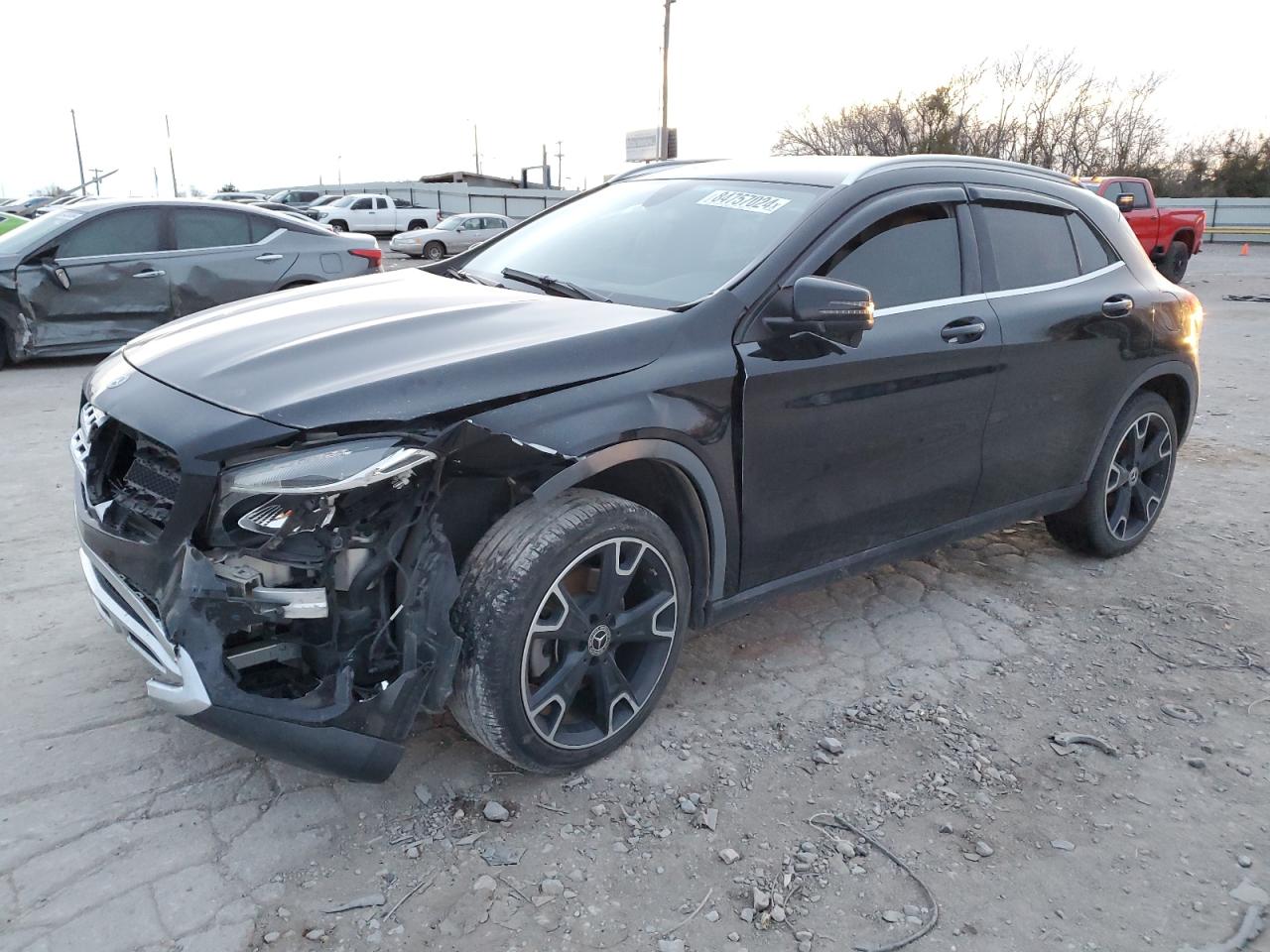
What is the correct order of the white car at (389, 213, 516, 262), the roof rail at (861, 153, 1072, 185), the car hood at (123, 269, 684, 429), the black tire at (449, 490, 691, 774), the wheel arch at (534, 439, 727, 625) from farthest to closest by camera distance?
the white car at (389, 213, 516, 262) → the roof rail at (861, 153, 1072, 185) → the wheel arch at (534, 439, 727, 625) → the black tire at (449, 490, 691, 774) → the car hood at (123, 269, 684, 429)

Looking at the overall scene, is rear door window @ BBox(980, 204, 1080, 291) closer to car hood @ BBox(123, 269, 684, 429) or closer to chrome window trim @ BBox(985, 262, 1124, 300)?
chrome window trim @ BBox(985, 262, 1124, 300)

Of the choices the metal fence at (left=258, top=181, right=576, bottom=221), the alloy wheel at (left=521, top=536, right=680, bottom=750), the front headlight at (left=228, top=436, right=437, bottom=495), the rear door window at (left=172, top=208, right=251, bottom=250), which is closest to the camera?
the front headlight at (left=228, top=436, right=437, bottom=495)

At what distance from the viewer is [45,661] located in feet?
11.0

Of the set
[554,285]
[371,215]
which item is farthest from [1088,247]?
[371,215]

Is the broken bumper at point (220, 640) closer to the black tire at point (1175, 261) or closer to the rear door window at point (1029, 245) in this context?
the rear door window at point (1029, 245)

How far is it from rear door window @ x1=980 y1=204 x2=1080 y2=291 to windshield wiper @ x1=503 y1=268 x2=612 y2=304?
5.37ft

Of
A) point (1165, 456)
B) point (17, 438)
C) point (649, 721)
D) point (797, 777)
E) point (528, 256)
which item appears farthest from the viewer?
point (17, 438)

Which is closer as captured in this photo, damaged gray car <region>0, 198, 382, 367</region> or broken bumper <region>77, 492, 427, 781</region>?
broken bumper <region>77, 492, 427, 781</region>

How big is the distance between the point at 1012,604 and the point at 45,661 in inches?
145

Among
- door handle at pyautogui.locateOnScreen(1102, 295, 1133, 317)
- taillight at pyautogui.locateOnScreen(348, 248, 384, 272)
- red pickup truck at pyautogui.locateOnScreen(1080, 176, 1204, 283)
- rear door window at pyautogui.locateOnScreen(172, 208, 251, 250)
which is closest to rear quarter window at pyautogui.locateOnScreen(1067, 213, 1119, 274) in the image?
door handle at pyautogui.locateOnScreen(1102, 295, 1133, 317)

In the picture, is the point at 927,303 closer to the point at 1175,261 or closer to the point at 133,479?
the point at 133,479

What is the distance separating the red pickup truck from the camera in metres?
18.3

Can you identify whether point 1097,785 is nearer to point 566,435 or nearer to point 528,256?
point 566,435

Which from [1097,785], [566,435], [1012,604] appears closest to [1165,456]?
[1012,604]
